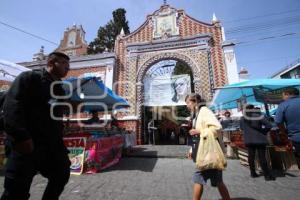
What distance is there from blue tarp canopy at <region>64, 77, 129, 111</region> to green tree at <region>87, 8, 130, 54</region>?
16.1 meters

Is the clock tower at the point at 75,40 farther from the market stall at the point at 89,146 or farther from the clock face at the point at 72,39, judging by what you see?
the market stall at the point at 89,146

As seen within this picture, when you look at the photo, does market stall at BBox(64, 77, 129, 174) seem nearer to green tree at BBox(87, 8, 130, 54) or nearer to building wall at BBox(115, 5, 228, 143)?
building wall at BBox(115, 5, 228, 143)

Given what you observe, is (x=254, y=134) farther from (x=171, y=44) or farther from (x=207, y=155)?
(x=171, y=44)

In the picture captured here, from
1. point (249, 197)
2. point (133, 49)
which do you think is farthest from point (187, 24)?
point (249, 197)

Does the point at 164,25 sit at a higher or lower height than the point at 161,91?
higher

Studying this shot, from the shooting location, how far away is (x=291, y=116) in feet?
9.75

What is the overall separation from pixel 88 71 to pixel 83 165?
9180 mm

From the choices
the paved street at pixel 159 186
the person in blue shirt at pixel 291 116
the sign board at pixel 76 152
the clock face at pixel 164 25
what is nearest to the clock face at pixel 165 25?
the clock face at pixel 164 25

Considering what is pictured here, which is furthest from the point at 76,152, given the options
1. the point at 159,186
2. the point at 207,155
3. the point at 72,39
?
the point at 72,39

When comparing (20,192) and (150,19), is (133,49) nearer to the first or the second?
(150,19)

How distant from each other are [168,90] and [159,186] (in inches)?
309

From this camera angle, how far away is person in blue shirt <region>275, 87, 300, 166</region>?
9.34 ft

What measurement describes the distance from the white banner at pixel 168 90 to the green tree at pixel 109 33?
1394 cm

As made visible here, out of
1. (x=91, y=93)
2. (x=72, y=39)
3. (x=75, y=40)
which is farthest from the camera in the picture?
(x=75, y=40)
